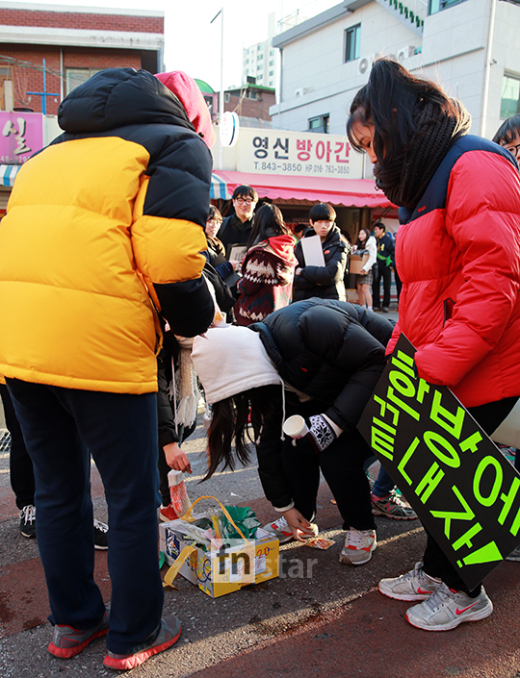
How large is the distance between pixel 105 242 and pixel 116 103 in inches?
16.2

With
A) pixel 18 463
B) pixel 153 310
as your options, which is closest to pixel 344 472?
pixel 153 310

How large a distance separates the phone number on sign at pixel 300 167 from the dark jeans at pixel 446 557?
12666mm

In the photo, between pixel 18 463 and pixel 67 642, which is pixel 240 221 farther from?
pixel 67 642

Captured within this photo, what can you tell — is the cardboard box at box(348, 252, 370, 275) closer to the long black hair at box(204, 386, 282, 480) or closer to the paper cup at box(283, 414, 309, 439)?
the long black hair at box(204, 386, 282, 480)

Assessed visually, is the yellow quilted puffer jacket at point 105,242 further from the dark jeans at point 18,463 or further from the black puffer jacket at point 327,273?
the black puffer jacket at point 327,273

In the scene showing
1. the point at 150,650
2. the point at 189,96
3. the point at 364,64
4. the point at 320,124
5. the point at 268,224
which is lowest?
the point at 150,650

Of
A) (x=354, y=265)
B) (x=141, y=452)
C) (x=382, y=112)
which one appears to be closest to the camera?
(x=141, y=452)

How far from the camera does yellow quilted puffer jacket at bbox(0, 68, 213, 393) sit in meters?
1.52

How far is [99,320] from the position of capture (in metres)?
1.52

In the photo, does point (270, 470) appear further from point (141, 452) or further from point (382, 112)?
point (382, 112)

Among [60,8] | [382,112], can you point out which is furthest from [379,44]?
[382,112]

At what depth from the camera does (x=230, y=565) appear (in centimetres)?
220

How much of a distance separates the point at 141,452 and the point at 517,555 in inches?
73.8

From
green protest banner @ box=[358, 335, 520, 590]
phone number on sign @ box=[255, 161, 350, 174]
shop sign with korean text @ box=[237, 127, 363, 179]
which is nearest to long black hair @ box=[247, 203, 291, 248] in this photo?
green protest banner @ box=[358, 335, 520, 590]
